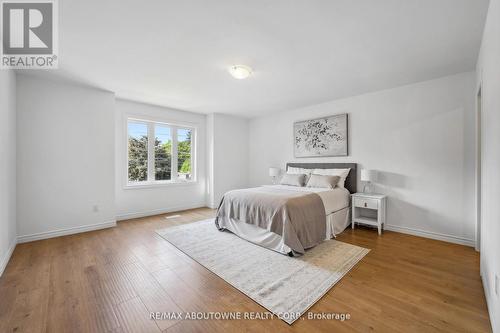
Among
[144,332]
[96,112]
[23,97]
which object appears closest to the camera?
[144,332]

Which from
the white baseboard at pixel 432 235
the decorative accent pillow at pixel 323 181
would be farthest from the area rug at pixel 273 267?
the white baseboard at pixel 432 235

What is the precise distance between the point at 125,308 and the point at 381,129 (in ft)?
14.2

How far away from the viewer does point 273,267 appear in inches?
93.3

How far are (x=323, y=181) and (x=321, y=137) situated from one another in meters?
1.13

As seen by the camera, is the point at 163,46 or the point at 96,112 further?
the point at 96,112

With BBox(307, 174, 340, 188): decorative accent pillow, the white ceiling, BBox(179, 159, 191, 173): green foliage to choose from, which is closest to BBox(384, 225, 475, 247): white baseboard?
BBox(307, 174, 340, 188): decorative accent pillow

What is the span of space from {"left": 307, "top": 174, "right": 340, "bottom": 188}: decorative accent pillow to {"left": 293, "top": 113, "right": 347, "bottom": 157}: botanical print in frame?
682 mm

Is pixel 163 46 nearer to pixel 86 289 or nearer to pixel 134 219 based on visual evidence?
pixel 86 289

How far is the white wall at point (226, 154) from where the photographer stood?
217 inches

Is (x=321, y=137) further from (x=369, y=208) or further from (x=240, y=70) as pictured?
(x=240, y=70)

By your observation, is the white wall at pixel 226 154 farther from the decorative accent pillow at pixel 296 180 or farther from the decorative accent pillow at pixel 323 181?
the decorative accent pillow at pixel 323 181

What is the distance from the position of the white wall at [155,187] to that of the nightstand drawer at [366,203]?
3.72 metres

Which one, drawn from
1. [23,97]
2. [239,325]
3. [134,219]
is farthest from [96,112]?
[239,325]

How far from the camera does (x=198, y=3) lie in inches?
67.8
